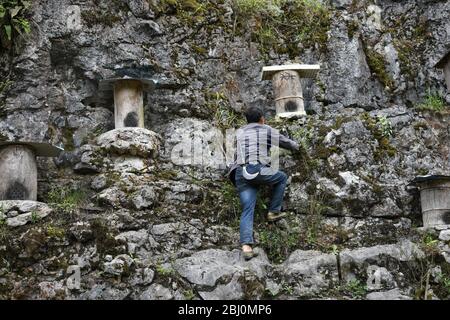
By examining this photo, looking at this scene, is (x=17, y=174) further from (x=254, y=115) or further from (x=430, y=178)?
(x=430, y=178)

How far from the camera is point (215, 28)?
12.9 meters

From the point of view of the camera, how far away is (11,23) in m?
11.2

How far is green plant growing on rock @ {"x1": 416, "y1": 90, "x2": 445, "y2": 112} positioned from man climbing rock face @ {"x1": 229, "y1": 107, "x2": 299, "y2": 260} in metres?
3.30

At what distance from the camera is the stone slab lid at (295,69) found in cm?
1177

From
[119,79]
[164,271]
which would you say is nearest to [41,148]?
[119,79]

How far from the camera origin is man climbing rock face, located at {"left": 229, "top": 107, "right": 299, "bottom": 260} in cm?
893

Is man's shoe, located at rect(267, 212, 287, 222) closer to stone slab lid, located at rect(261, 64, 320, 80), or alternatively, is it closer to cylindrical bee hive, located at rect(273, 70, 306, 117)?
cylindrical bee hive, located at rect(273, 70, 306, 117)

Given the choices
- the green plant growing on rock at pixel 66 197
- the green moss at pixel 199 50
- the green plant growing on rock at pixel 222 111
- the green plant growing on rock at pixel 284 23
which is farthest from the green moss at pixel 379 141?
the green plant growing on rock at pixel 66 197

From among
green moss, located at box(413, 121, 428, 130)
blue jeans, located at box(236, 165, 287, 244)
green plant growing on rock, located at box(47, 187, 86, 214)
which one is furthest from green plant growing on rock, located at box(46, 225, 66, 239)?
green moss, located at box(413, 121, 428, 130)

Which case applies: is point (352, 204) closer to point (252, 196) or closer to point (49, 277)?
point (252, 196)

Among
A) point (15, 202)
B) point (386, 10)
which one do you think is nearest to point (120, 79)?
point (15, 202)

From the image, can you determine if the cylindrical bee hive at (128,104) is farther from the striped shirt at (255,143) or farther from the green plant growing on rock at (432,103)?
the green plant growing on rock at (432,103)

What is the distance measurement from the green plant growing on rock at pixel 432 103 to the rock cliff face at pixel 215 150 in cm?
8

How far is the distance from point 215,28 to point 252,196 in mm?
4895
